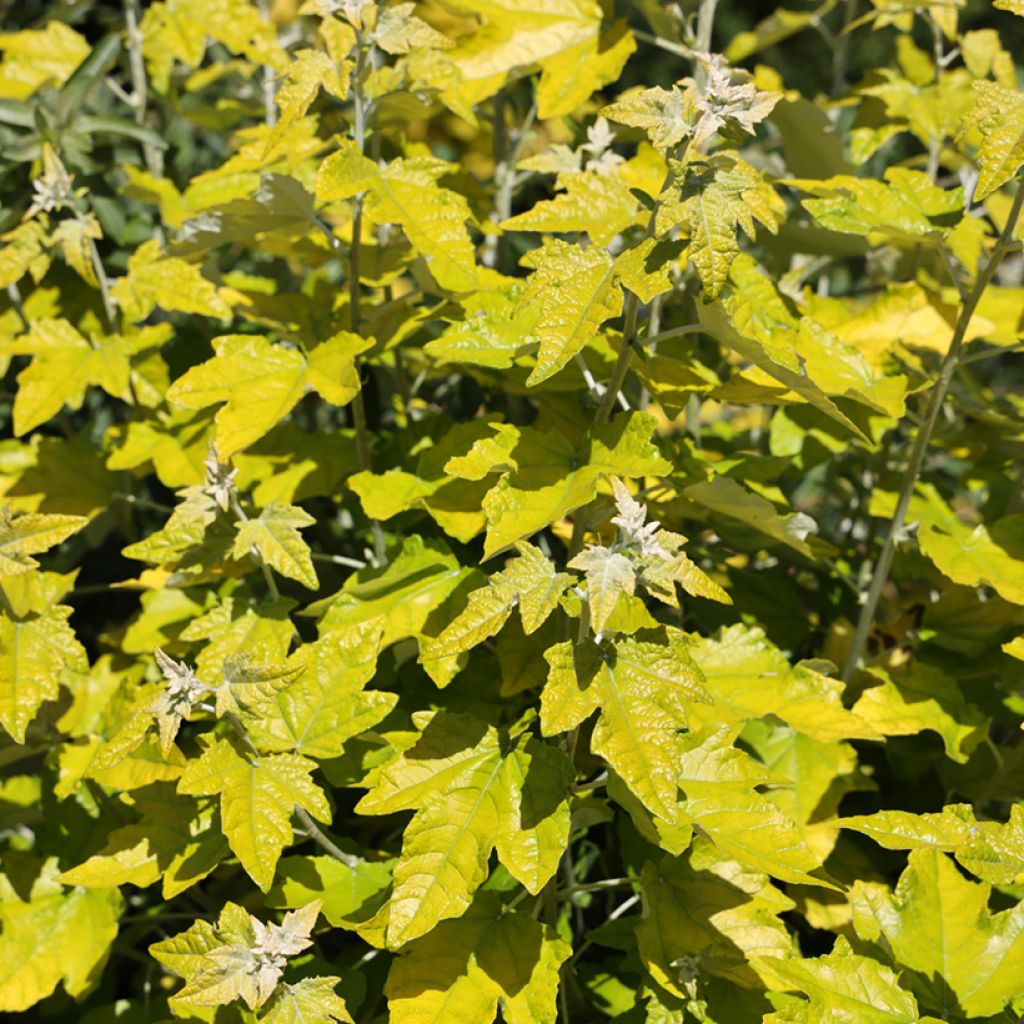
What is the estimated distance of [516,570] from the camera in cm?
148

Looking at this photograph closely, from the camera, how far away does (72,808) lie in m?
2.11

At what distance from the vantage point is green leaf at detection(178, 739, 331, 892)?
149 centimetres

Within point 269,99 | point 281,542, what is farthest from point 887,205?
point 269,99

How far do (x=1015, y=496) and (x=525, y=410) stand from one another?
1.10 m

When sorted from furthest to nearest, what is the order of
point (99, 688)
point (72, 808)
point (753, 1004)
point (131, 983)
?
point (131, 983)
point (99, 688)
point (72, 808)
point (753, 1004)

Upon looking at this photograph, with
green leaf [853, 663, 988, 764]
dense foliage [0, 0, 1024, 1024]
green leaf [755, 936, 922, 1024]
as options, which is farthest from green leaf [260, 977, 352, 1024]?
green leaf [853, 663, 988, 764]

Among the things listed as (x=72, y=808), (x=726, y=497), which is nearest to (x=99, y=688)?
(x=72, y=808)

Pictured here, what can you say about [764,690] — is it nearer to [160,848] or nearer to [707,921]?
[707,921]

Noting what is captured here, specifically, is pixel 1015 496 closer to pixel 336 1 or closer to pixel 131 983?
pixel 336 1

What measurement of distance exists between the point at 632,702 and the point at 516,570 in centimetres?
23

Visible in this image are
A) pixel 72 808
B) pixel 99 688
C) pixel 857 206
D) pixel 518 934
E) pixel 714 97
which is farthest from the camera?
pixel 99 688

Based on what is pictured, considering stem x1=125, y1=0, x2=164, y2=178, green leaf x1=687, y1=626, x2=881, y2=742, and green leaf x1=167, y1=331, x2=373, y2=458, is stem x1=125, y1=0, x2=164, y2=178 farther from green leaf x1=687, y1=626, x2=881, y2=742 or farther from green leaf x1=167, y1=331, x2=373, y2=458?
green leaf x1=687, y1=626, x2=881, y2=742

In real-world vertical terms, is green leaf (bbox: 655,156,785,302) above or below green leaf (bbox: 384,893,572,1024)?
above

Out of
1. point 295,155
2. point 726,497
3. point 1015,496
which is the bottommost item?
point 1015,496
